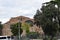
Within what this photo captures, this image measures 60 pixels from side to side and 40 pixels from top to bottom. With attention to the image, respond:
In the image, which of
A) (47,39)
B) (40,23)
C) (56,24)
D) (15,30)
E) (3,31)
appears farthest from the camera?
(3,31)

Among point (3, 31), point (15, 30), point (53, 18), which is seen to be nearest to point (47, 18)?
point (53, 18)

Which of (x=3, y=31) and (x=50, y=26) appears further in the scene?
(x=3, y=31)

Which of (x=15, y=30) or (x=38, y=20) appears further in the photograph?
(x=15, y=30)

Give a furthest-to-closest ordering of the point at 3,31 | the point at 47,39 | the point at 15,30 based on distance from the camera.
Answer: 1. the point at 3,31
2. the point at 15,30
3. the point at 47,39

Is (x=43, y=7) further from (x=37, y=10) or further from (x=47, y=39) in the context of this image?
(x=47, y=39)

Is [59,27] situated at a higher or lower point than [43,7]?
lower

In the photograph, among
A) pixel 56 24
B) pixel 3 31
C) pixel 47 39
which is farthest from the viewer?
pixel 3 31

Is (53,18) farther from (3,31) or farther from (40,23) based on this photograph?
(3,31)

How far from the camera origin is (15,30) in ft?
221

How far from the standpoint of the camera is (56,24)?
48.1 meters

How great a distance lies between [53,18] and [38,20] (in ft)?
17.5

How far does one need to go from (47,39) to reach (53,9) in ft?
30.0

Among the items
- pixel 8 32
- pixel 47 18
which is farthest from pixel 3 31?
pixel 47 18

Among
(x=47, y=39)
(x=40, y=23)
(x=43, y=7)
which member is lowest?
(x=47, y=39)
